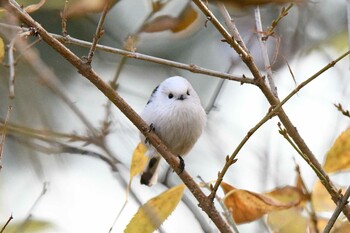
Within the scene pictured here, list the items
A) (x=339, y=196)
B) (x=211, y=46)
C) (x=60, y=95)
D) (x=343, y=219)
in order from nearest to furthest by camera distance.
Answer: (x=339, y=196) → (x=343, y=219) → (x=60, y=95) → (x=211, y=46)

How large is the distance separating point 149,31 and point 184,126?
0.44 metres

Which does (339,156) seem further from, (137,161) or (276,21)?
(137,161)

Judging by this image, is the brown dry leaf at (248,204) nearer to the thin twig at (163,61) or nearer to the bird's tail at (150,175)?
the thin twig at (163,61)

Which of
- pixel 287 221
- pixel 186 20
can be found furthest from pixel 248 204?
pixel 186 20

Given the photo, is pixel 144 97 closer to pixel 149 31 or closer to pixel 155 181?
pixel 155 181

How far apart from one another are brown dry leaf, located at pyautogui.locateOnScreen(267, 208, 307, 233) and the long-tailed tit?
24.3 inches

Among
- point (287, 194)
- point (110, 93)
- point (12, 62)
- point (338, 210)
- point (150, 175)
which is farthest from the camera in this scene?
point (150, 175)

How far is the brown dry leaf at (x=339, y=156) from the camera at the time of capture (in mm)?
1347

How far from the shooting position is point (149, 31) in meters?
1.59

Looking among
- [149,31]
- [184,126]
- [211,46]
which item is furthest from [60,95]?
[211,46]

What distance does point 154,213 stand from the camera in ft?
4.39

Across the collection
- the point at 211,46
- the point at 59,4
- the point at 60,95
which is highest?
the point at 211,46

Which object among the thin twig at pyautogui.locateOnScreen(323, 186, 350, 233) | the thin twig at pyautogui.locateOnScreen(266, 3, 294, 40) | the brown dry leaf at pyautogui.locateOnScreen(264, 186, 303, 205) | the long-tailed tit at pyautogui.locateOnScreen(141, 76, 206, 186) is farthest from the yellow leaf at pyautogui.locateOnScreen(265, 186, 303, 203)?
the long-tailed tit at pyautogui.locateOnScreen(141, 76, 206, 186)

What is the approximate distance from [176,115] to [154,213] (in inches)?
25.5
